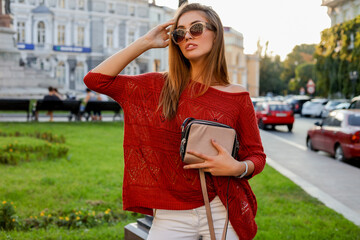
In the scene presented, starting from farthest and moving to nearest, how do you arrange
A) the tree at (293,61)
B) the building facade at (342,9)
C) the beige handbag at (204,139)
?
the tree at (293,61) → the building facade at (342,9) → the beige handbag at (204,139)

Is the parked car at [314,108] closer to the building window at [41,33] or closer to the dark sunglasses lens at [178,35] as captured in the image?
the building window at [41,33]

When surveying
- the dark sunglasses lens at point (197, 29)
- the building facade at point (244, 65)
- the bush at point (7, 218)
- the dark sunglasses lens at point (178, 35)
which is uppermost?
the building facade at point (244, 65)

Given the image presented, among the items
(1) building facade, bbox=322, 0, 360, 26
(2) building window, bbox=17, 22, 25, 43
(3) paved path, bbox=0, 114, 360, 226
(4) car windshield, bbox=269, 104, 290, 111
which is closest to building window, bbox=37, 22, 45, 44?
(2) building window, bbox=17, 22, 25, 43

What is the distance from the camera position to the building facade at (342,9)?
15.5 feet

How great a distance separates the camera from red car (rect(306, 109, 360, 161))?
12141 millimetres

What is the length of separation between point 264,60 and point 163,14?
51.0 meters

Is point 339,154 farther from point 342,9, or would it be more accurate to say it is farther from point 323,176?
point 342,9

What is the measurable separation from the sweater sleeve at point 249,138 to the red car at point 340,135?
34.2ft

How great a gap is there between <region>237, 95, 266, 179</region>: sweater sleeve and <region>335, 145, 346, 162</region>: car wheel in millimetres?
10968

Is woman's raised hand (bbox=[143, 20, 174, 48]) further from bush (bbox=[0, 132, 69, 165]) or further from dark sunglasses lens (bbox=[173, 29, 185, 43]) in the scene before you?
bush (bbox=[0, 132, 69, 165])

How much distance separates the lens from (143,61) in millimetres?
62031

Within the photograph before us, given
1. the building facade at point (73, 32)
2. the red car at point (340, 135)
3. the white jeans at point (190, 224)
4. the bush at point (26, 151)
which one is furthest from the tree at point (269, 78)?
the white jeans at point (190, 224)

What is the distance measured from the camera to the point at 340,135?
12852mm

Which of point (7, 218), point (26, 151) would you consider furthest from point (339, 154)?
point (7, 218)
